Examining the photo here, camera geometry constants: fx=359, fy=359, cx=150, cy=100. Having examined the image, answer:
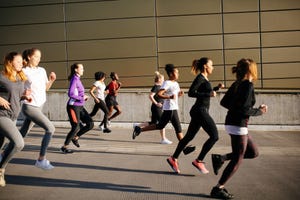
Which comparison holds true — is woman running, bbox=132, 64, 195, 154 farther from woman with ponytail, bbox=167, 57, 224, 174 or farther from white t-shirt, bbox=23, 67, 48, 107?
white t-shirt, bbox=23, 67, 48, 107

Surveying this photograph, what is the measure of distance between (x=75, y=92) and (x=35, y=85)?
1546 millimetres

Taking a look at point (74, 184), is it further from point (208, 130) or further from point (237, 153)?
point (237, 153)

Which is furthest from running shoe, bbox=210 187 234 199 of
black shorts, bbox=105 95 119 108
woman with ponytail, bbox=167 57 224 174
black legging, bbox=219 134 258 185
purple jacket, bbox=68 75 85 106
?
black shorts, bbox=105 95 119 108

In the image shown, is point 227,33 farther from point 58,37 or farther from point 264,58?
point 58,37

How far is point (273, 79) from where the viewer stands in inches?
499

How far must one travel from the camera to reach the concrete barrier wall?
11289mm

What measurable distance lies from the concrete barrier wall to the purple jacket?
181 inches

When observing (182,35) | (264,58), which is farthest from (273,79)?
(182,35)

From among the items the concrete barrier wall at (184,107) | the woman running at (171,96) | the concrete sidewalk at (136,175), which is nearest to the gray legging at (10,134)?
the concrete sidewalk at (136,175)

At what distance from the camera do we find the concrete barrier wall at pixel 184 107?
1129 centimetres

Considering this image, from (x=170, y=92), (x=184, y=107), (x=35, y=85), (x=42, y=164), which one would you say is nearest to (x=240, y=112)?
(x=170, y=92)

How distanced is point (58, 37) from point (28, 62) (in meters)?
7.86

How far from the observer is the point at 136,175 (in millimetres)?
5816

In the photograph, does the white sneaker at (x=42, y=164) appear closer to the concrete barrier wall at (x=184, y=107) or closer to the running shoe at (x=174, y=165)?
the running shoe at (x=174, y=165)
